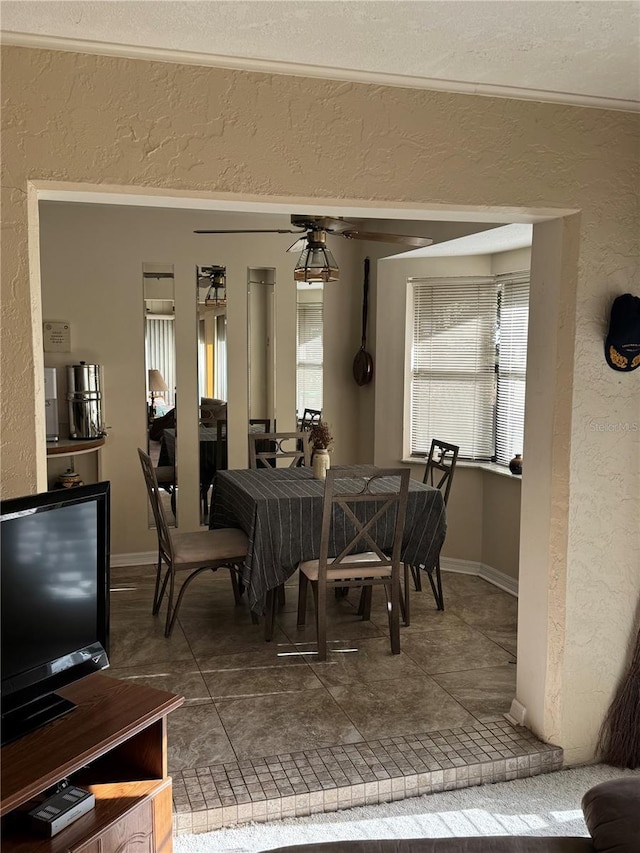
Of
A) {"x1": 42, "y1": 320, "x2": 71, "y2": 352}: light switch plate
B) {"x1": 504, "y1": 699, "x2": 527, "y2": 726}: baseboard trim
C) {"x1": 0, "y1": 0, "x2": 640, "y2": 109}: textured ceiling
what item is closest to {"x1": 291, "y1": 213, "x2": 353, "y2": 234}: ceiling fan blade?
{"x1": 0, "y1": 0, "x2": 640, "y2": 109}: textured ceiling

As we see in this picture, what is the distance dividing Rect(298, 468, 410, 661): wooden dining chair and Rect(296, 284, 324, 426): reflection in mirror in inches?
84.1

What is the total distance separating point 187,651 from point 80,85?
2700 millimetres

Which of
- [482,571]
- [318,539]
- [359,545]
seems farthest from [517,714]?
[482,571]

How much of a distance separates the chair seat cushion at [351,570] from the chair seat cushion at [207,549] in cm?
42

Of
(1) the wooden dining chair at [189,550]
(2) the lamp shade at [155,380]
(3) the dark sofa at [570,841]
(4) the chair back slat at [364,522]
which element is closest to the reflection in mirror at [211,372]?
(2) the lamp shade at [155,380]

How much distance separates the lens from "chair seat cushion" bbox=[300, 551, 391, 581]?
3893mm

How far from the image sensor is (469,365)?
5426mm

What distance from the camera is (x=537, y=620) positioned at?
3057 millimetres

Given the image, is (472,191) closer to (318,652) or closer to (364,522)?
(364,522)

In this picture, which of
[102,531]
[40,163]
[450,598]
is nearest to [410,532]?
[450,598]

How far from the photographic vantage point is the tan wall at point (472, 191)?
2.24 metres

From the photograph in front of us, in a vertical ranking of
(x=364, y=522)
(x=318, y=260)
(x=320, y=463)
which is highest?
(x=318, y=260)

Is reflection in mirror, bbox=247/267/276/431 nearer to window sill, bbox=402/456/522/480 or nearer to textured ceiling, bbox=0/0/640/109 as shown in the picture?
window sill, bbox=402/456/522/480

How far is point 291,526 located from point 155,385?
2.04 metres
